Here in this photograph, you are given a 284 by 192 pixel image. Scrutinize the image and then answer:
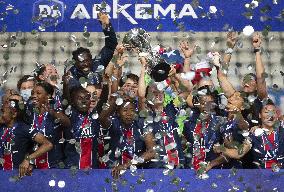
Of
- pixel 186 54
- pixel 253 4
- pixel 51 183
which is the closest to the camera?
pixel 51 183

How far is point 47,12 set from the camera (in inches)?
172

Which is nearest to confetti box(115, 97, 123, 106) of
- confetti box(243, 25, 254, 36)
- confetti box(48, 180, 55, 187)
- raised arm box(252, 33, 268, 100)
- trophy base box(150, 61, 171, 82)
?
trophy base box(150, 61, 171, 82)

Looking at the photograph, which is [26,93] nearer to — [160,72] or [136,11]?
[160,72]

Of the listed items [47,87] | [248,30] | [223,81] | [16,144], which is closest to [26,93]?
[47,87]

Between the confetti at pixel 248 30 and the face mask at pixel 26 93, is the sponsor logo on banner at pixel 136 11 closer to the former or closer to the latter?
the confetti at pixel 248 30

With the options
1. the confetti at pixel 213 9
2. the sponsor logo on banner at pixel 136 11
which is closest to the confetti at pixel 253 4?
the confetti at pixel 213 9

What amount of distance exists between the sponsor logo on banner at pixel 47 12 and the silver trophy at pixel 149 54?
2.26 feet

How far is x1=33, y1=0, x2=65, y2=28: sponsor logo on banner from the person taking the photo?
4.33m

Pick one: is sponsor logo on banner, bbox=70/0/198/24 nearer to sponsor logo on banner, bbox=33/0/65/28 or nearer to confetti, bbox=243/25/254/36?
sponsor logo on banner, bbox=33/0/65/28

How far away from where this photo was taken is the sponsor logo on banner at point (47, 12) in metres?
4.33

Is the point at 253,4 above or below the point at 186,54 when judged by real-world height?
above

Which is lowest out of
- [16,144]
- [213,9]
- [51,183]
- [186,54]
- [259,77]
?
[51,183]

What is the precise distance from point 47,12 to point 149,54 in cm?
94

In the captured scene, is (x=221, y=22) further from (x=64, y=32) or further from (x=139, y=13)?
(x=64, y=32)
